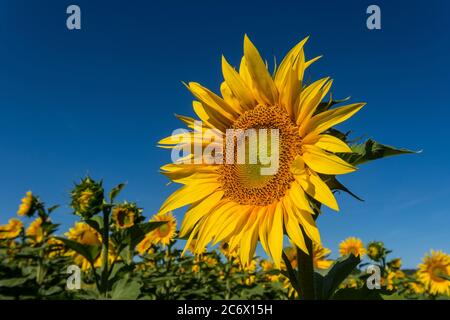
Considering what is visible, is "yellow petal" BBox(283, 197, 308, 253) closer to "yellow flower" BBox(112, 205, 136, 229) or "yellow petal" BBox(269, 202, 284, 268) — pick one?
"yellow petal" BBox(269, 202, 284, 268)

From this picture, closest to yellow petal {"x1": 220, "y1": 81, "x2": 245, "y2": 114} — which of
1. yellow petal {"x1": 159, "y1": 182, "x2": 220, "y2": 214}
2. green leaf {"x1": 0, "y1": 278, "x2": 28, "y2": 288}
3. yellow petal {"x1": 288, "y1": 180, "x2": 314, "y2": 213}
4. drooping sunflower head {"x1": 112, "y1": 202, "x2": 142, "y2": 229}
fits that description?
yellow petal {"x1": 159, "y1": 182, "x2": 220, "y2": 214}

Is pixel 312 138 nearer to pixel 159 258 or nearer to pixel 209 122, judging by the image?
pixel 209 122

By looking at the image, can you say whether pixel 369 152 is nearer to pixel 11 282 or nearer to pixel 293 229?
pixel 293 229

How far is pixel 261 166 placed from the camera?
226 cm

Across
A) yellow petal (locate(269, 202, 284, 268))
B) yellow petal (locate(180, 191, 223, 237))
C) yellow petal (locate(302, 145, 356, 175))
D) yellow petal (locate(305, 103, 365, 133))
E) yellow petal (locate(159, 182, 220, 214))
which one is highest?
yellow petal (locate(305, 103, 365, 133))

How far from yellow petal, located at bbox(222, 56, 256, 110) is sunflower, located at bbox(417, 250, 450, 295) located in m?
7.07

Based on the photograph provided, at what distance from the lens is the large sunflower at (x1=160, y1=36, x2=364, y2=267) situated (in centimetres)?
175

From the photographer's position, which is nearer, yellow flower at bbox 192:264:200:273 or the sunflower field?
the sunflower field

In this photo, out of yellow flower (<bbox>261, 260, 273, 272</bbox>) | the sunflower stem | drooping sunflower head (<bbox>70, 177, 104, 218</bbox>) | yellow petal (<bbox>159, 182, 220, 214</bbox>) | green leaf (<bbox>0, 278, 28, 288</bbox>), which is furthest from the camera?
yellow flower (<bbox>261, 260, 273, 272</bbox>)

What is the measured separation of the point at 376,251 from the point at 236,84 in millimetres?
6236

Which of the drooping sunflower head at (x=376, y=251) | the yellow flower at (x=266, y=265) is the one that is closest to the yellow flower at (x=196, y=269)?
the yellow flower at (x=266, y=265)

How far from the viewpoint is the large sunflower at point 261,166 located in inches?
68.7

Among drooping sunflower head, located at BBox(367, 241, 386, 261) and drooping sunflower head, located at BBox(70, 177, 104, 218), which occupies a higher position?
drooping sunflower head, located at BBox(70, 177, 104, 218)
